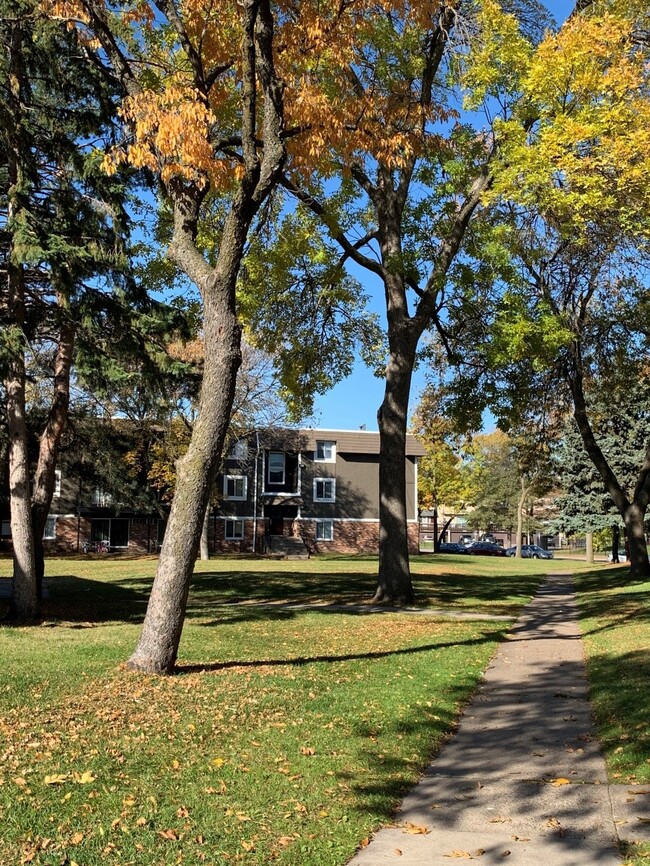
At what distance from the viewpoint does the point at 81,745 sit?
5.54m

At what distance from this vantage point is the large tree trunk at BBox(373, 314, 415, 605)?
1619 centimetres

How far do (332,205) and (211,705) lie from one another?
1265cm

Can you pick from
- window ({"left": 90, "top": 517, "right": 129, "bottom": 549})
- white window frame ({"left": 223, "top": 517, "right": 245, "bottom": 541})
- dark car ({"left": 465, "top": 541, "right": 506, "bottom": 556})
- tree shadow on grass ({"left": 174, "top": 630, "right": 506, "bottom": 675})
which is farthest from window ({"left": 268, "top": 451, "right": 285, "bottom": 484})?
tree shadow on grass ({"left": 174, "top": 630, "right": 506, "bottom": 675})

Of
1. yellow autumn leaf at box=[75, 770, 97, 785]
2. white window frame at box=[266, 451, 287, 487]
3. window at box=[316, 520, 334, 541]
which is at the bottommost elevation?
yellow autumn leaf at box=[75, 770, 97, 785]

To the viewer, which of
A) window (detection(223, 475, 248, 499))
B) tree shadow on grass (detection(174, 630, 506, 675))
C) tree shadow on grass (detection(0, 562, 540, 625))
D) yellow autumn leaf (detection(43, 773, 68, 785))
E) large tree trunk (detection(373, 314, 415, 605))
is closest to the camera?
yellow autumn leaf (detection(43, 773, 68, 785))

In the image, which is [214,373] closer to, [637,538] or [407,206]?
[407,206]

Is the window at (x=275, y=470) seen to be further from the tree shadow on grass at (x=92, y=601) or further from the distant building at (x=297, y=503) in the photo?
the tree shadow on grass at (x=92, y=601)

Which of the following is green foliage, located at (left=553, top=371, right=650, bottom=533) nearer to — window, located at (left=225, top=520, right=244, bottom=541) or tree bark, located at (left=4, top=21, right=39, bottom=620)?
window, located at (left=225, top=520, right=244, bottom=541)

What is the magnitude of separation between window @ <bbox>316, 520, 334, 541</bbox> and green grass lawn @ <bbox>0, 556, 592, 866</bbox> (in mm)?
37838

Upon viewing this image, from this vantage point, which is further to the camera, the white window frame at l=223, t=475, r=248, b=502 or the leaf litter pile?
the white window frame at l=223, t=475, r=248, b=502

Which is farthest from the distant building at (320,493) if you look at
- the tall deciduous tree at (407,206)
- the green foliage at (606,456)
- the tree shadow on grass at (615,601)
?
the tall deciduous tree at (407,206)

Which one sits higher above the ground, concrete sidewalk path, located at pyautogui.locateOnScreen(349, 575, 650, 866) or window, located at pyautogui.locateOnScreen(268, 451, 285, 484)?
window, located at pyautogui.locateOnScreen(268, 451, 285, 484)

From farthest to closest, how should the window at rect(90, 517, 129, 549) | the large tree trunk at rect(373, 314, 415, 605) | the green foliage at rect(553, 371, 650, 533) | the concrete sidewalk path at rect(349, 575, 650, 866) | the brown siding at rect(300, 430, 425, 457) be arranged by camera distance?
the brown siding at rect(300, 430, 425, 457), the window at rect(90, 517, 129, 549), the green foliage at rect(553, 371, 650, 533), the large tree trunk at rect(373, 314, 415, 605), the concrete sidewalk path at rect(349, 575, 650, 866)

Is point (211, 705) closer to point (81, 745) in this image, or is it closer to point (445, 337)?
point (81, 745)
